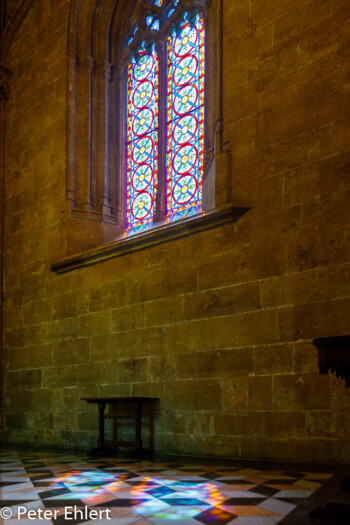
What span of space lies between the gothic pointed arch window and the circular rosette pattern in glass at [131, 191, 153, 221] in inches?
0.7

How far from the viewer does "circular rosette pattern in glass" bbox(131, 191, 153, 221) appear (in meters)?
9.56

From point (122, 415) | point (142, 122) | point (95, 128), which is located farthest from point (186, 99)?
point (122, 415)

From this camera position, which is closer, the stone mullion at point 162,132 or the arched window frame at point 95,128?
the stone mullion at point 162,132

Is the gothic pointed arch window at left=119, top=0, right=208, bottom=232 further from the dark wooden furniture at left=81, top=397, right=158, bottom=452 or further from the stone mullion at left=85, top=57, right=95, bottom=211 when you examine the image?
the dark wooden furniture at left=81, top=397, right=158, bottom=452

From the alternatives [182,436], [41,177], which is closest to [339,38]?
[182,436]

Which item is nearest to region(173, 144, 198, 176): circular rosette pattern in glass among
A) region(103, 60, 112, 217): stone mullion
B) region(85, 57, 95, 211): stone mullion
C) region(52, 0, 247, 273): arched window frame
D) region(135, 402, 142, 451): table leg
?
region(52, 0, 247, 273): arched window frame

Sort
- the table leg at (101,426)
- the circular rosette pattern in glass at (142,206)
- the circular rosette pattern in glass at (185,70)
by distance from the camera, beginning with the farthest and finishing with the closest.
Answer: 1. the circular rosette pattern in glass at (142,206)
2. the circular rosette pattern in glass at (185,70)
3. the table leg at (101,426)

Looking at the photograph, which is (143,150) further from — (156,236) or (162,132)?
(156,236)

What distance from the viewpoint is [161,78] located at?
375 inches

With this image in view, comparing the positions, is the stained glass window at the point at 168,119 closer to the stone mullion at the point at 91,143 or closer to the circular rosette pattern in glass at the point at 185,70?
the circular rosette pattern in glass at the point at 185,70

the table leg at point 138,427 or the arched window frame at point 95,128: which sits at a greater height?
the arched window frame at point 95,128

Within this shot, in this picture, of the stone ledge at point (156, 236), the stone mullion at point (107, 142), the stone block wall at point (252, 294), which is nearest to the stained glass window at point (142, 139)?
the stone mullion at point (107, 142)

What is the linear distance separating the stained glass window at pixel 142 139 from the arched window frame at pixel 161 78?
131 mm

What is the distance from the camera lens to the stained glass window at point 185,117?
879 cm
